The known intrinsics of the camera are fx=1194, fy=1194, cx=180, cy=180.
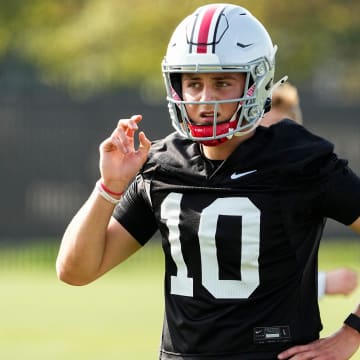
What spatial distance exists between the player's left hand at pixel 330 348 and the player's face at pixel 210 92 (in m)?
0.90

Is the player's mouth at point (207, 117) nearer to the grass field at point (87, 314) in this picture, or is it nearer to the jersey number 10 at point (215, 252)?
the jersey number 10 at point (215, 252)

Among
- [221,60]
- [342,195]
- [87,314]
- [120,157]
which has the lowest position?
[87,314]

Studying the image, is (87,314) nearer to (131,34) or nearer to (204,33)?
(204,33)

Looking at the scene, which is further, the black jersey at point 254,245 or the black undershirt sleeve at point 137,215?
the black undershirt sleeve at point 137,215

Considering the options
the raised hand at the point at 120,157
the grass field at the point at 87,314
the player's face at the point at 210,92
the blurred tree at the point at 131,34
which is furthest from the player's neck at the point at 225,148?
the blurred tree at the point at 131,34

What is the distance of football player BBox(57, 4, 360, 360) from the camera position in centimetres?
442

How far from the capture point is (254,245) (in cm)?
443

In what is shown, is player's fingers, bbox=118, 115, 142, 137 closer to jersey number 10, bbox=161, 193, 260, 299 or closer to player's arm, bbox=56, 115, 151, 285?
player's arm, bbox=56, 115, 151, 285

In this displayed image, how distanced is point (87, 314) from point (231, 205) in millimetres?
7086

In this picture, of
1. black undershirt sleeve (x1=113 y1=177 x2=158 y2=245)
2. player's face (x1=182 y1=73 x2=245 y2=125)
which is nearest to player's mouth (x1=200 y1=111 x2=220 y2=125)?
player's face (x1=182 y1=73 x2=245 y2=125)

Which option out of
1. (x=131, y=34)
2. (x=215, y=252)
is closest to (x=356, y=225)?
(x=215, y=252)

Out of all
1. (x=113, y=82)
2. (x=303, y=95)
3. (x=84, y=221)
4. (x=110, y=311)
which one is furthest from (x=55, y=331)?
(x=113, y=82)

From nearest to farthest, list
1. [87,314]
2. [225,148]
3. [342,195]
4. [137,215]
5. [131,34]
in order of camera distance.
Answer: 1. [342,195]
2. [225,148]
3. [137,215]
4. [87,314]
5. [131,34]

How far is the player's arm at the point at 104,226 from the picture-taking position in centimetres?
455
